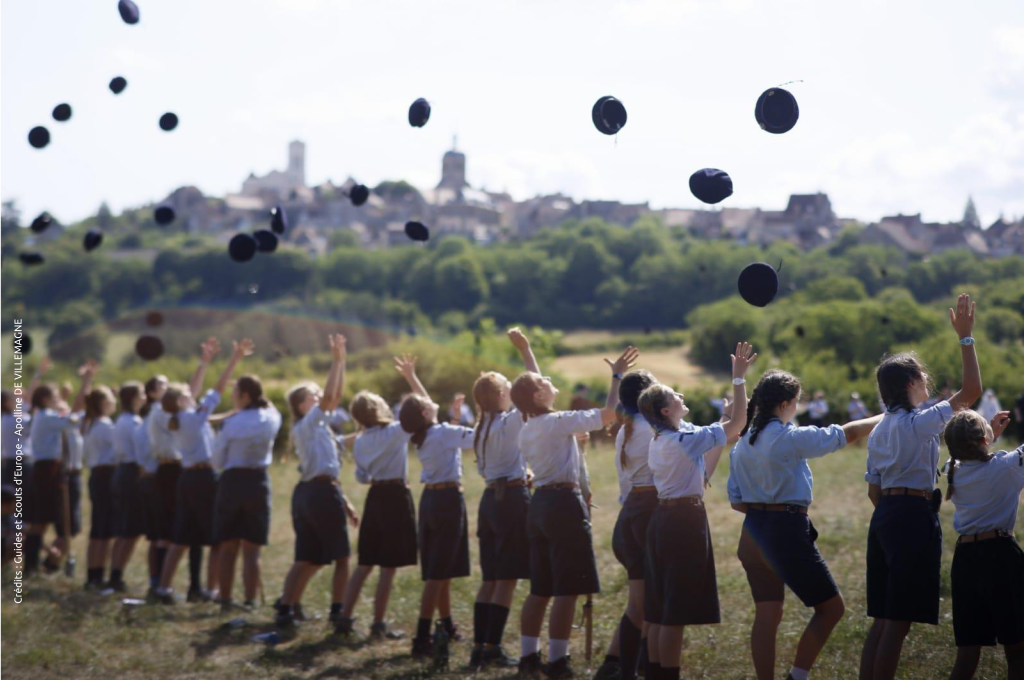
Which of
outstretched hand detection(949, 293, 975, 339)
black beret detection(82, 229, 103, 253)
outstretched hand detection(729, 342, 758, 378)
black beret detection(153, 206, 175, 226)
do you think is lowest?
outstretched hand detection(729, 342, 758, 378)

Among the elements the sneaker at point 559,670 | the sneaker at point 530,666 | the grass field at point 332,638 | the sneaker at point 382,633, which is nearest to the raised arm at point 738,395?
the grass field at point 332,638

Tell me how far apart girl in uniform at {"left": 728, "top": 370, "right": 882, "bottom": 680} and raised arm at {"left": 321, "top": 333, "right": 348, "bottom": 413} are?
3.44 meters

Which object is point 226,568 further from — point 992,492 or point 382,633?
point 992,492

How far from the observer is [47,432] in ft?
37.6

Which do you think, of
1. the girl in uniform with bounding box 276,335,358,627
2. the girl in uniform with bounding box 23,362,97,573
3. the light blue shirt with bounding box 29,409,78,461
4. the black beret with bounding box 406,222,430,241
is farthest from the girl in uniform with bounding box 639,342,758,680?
the light blue shirt with bounding box 29,409,78,461

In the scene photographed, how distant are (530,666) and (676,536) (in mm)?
1674

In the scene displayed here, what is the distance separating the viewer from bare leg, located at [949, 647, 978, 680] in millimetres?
5258

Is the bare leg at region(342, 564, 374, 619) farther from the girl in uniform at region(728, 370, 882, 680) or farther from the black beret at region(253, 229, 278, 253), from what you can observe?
the girl in uniform at region(728, 370, 882, 680)

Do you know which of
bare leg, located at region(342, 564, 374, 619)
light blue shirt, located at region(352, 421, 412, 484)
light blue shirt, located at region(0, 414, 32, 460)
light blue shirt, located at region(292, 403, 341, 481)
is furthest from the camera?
light blue shirt, located at region(0, 414, 32, 460)

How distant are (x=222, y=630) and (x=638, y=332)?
74442mm

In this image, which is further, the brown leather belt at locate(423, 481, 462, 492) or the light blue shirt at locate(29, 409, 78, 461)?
the light blue shirt at locate(29, 409, 78, 461)

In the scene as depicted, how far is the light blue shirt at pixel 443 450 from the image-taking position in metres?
7.62

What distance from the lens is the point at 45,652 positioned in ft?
24.6

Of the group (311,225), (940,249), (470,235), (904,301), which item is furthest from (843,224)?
(311,225)
